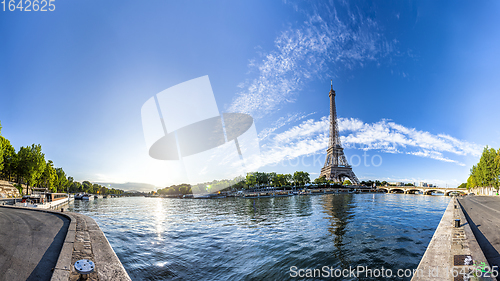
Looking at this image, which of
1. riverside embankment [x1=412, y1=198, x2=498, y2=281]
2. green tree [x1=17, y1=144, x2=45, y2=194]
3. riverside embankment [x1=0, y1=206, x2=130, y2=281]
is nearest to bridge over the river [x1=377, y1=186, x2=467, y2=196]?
riverside embankment [x1=412, y1=198, x2=498, y2=281]

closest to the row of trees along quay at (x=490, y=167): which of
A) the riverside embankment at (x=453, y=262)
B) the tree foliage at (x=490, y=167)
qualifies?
the tree foliage at (x=490, y=167)

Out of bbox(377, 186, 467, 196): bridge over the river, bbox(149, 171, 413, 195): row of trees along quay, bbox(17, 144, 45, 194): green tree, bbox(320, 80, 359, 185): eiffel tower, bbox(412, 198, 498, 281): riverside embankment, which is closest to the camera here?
bbox(412, 198, 498, 281): riverside embankment

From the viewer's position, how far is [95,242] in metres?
9.02

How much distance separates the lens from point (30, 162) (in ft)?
172

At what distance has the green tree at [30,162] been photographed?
5209 cm

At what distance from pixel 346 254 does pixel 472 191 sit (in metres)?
144

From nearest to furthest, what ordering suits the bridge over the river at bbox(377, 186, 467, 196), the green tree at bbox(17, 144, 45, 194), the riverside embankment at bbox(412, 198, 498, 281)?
the riverside embankment at bbox(412, 198, 498, 281)
the green tree at bbox(17, 144, 45, 194)
the bridge over the river at bbox(377, 186, 467, 196)

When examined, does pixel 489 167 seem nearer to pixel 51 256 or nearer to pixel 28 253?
pixel 51 256

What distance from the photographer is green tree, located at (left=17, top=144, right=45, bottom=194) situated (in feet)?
171

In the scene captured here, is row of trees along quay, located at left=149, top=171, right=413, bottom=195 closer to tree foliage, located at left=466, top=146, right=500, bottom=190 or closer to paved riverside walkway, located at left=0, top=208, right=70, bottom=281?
tree foliage, located at left=466, top=146, right=500, bottom=190

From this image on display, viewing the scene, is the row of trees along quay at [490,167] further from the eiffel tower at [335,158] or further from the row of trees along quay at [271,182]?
the row of trees along quay at [271,182]

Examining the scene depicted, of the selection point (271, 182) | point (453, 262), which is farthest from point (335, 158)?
point (453, 262)

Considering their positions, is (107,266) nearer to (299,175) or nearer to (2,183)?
(2,183)

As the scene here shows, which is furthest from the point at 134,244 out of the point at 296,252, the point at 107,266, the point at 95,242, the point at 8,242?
the point at 296,252
